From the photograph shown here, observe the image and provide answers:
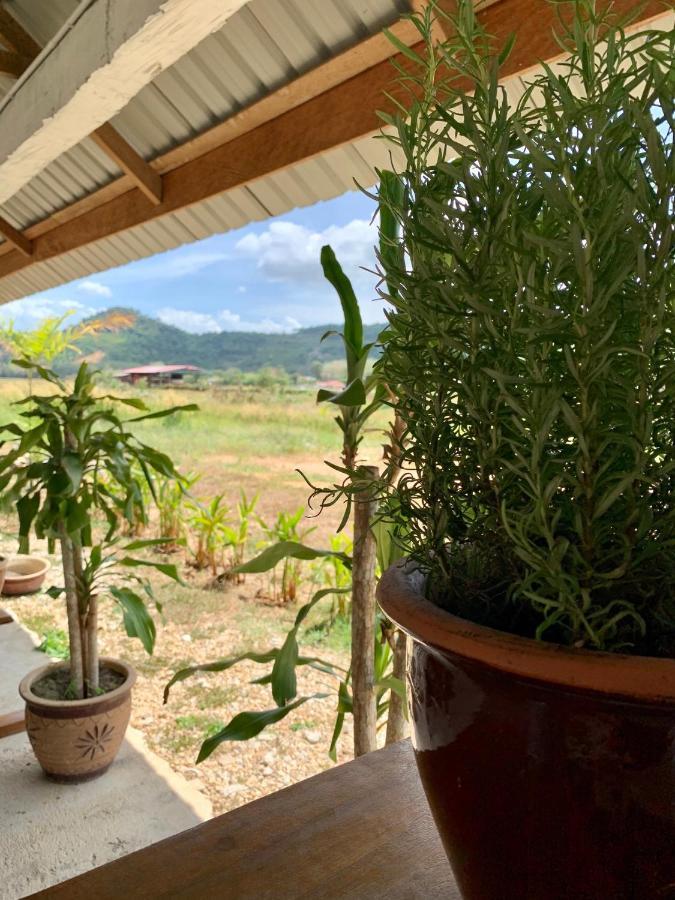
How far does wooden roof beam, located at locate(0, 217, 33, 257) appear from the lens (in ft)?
13.3

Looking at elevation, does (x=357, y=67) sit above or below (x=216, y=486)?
above

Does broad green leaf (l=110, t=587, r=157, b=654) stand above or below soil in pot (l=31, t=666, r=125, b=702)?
above

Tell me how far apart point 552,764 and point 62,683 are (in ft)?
7.62

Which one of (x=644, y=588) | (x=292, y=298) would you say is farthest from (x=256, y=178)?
(x=292, y=298)

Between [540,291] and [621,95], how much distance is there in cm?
8

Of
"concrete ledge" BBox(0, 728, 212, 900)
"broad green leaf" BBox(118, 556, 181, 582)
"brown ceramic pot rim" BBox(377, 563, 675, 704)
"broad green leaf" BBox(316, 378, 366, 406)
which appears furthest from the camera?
"broad green leaf" BBox(118, 556, 181, 582)

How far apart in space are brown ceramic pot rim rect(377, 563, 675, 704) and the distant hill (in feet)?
32.1

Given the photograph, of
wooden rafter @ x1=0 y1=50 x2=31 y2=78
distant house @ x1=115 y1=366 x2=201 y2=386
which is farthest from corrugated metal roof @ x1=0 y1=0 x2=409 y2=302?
distant house @ x1=115 y1=366 x2=201 y2=386

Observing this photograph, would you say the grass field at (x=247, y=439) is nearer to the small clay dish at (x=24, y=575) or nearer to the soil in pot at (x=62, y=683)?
the small clay dish at (x=24, y=575)

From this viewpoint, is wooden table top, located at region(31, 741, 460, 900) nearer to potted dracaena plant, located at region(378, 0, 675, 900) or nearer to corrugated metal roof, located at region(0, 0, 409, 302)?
potted dracaena plant, located at region(378, 0, 675, 900)

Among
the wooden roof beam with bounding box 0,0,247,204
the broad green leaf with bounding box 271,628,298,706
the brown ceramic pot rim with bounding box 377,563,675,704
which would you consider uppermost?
the wooden roof beam with bounding box 0,0,247,204

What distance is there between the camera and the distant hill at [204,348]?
11437 mm

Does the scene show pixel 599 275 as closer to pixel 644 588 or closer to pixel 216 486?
pixel 644 588

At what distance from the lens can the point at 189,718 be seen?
305 cm
